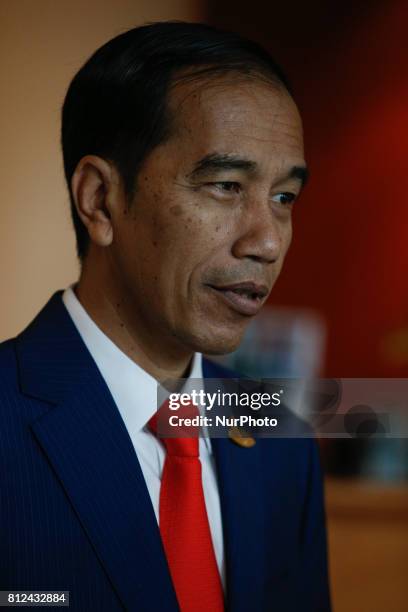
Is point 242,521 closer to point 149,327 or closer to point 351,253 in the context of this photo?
point 149,327

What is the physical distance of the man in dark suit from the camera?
2.90 ft

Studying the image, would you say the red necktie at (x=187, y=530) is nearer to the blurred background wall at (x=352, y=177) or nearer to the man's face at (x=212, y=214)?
the man's face at (x=212, y=214)

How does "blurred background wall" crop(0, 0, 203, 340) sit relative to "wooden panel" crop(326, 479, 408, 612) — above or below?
above

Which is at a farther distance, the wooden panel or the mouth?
the wooden panel

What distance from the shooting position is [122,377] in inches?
39.9

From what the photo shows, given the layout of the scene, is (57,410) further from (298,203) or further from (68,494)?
(298,203)

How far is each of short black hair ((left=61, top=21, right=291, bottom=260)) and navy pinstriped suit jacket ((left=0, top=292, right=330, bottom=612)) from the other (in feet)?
0.81

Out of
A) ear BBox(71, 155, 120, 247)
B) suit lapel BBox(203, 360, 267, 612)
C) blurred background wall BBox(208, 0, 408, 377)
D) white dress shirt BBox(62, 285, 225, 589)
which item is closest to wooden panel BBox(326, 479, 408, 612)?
blurred background wall BBox(208, 0, 408, 377)

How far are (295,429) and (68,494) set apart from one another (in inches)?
19.9

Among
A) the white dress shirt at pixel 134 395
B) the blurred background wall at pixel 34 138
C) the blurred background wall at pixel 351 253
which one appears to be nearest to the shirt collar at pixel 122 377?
the white dress shirt at pixel 134 395

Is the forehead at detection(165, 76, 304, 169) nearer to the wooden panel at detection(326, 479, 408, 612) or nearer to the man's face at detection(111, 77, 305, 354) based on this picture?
the man's face at detection(111, 77, 305, 354)

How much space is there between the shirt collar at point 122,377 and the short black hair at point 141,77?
21cm

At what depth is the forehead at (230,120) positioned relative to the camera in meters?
0.96

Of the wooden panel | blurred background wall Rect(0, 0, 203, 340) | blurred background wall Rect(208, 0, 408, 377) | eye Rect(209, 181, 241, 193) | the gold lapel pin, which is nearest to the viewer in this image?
eye Rect(209, 181, 241, 193)
